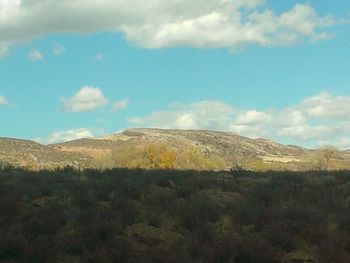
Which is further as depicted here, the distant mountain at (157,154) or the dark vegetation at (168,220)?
the distant mountain at (157,154)

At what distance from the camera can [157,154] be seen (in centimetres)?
5744

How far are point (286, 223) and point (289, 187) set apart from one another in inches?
201

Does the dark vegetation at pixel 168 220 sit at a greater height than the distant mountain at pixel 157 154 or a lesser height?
lesser

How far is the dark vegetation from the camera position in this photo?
40.8 ft

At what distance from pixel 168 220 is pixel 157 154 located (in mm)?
42692

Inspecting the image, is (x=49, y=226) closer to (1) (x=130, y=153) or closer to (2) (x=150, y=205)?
(2) (x=150, y=205)

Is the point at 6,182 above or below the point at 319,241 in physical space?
above

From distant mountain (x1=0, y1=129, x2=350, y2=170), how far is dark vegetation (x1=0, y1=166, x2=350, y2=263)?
11.2m

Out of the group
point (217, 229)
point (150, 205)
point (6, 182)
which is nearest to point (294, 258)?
point (217, 229)

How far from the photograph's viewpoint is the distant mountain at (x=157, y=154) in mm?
56750

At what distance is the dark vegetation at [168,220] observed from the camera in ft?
40.8

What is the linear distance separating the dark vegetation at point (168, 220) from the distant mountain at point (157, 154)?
1119 cm

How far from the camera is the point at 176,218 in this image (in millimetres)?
14867

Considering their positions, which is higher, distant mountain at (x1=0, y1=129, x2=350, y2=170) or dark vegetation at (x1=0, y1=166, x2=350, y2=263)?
distant mountain at (x1=0, y1=129, x2=350, y2=170)
